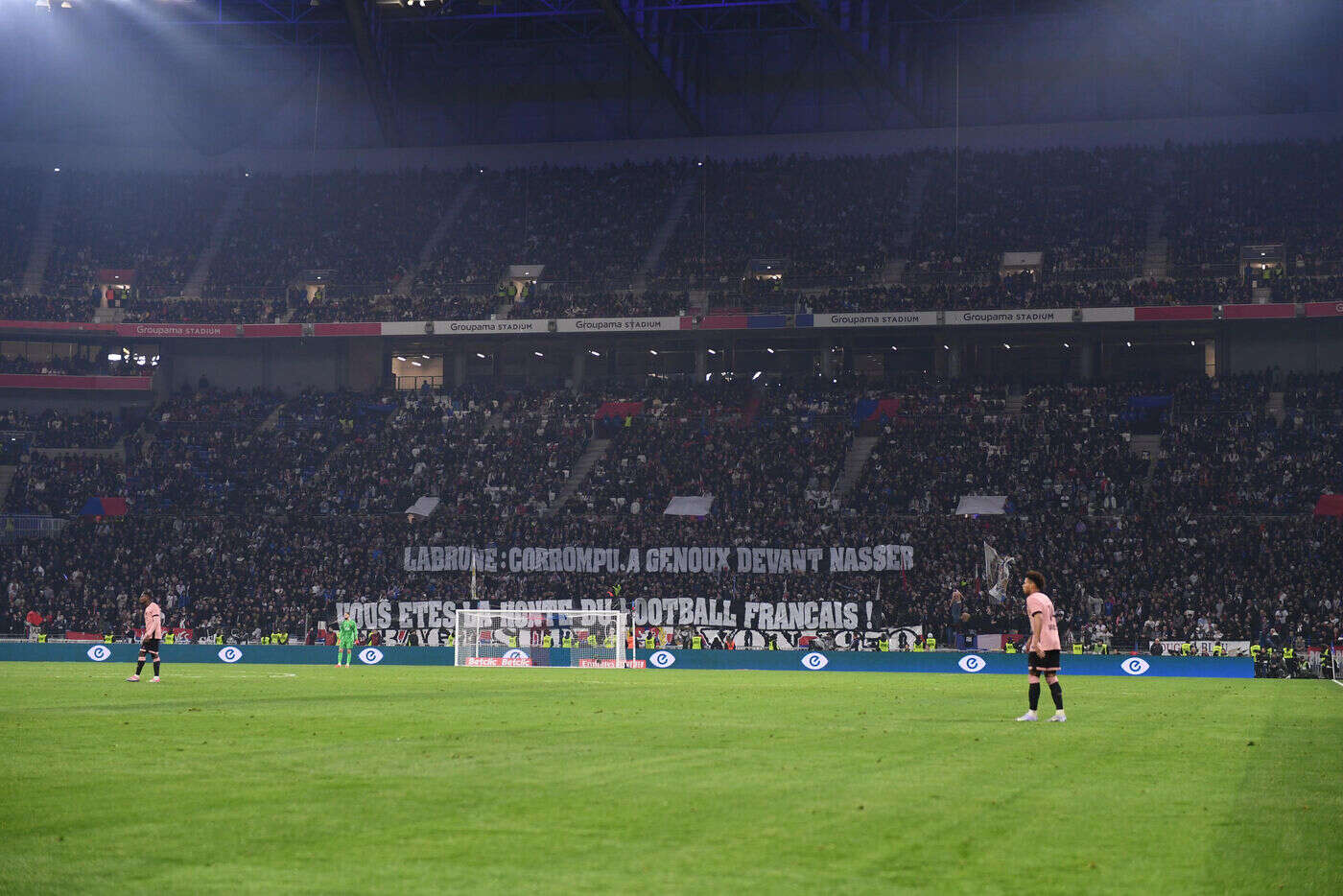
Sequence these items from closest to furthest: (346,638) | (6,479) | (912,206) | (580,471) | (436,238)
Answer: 1. (346,638)
2. (580,471)
3. (6,479)
4. (912,206)
5. (436,238)

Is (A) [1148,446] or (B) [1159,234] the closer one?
(A) [1148,446]

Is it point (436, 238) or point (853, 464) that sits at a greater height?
point (436, 238)

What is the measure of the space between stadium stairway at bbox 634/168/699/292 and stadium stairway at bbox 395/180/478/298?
12008 millimetres

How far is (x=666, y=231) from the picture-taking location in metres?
77.0

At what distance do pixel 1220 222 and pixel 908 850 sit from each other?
66.2 metres

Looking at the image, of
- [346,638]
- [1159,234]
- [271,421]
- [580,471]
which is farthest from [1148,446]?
[271,421]

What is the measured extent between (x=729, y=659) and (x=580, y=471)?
19.5 metres

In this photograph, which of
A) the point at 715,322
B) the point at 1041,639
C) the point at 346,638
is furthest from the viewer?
the point at 715,322

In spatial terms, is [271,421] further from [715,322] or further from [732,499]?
[732,499]

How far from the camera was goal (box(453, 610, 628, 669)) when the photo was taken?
158 feet

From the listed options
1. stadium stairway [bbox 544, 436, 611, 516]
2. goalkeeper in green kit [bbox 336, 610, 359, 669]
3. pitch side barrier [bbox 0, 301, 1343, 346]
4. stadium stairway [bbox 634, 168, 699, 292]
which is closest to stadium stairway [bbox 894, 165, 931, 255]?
pitch side barrier [bbox 0, 301, 1343, 346]

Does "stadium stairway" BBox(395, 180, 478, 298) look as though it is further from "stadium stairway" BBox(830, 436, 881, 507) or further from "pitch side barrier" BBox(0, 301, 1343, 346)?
"stadium stairway" BBox(830, 436, 881, 507)

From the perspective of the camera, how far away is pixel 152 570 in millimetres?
58969

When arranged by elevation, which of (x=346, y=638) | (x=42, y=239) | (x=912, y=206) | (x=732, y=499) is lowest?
(x=346, y=638)
